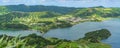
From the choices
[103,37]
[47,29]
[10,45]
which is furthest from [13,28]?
[10,45]

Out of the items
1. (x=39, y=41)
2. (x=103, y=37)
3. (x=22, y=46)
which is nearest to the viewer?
(x=22, y=46)

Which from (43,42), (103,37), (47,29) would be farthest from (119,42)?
(47,29)

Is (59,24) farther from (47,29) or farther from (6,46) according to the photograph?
(6,46)

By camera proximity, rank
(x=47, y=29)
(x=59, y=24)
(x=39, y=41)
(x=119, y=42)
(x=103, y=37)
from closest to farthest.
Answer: (x=39, y=41)
(x=119, y=42)
(x=103, y=37)
(x=47, y=29)
(x=59, y=24)

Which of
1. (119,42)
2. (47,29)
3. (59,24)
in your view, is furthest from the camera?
(59,24)

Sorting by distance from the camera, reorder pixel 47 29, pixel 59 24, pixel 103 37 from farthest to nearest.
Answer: pixel 59 24 < pixel 47 29 < pixel 103 37

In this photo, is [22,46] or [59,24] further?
[59,24]

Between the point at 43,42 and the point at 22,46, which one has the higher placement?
the point at 22,46

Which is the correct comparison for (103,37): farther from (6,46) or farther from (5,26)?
(6,46)

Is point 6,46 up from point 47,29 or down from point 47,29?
up
